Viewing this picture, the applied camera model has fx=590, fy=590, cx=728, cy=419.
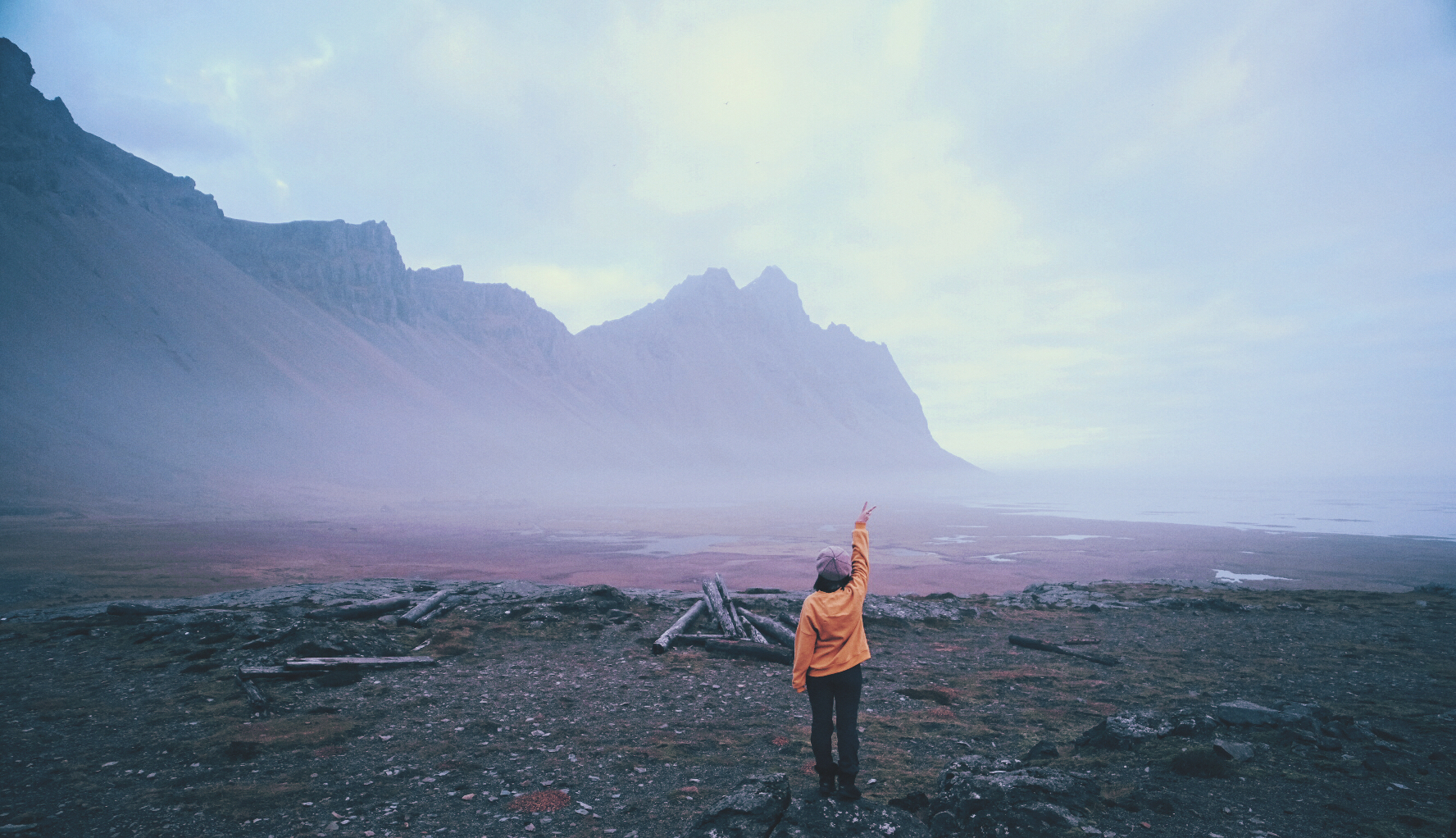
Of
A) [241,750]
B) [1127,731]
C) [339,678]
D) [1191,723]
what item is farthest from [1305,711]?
[339,678]

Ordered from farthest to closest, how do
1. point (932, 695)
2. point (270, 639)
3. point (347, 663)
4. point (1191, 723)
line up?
point (270, 639) < point (347, 663) < point (932, 695) < point (1191, 723)

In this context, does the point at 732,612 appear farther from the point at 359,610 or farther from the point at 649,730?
the point at 359,610

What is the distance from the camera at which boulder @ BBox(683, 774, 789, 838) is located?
5.36 metres

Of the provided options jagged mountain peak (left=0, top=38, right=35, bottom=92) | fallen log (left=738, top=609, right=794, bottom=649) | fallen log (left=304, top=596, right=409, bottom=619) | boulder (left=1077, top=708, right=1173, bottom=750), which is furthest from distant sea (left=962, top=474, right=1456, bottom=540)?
jagged mountain peak (left=0, top=38, right=35, bottom=92)

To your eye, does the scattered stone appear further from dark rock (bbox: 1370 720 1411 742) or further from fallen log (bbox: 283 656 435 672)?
fallen log (bbox: 283 656 435 672)

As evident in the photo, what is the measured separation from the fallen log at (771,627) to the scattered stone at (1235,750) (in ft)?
25.8

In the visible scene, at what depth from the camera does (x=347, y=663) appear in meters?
10.7

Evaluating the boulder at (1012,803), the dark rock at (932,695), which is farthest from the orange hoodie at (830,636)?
the dark rock at (932,695)

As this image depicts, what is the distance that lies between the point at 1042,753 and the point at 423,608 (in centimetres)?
1390

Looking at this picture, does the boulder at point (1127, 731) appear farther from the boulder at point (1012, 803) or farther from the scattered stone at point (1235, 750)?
Answer: the boulder at point (1012, 803)

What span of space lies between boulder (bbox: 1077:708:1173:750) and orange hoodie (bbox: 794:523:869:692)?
13.7ft

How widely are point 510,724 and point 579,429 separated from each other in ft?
470

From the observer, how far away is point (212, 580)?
23.9 m

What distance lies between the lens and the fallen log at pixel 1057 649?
42.7 ft
